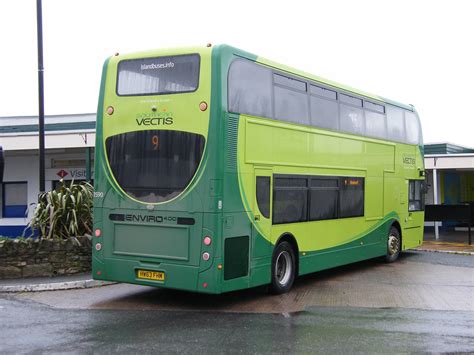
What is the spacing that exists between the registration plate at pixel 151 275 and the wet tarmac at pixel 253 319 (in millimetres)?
→ 484

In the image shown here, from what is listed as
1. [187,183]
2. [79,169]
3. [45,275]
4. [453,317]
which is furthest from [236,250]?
[79,169]

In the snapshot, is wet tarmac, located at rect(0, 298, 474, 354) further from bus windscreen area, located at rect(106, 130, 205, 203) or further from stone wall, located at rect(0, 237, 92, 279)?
stone wall, located at rect(0, 237, 92, 279)

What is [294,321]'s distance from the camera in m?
8.49

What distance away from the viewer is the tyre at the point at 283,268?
1045cm

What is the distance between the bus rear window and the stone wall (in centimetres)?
378

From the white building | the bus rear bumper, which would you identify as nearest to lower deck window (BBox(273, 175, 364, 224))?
the bus rear bumper

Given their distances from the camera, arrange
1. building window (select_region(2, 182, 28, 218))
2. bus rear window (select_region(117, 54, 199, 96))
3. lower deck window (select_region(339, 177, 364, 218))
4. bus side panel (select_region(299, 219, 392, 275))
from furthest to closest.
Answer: building window (select_region(2, 182, 28, 218)) → lower deck window (select_region(339, 177, 364, 218)) → bus side panel (select_region(299, 219, 392, 275)) → bus rear window (select_region(117, 54, 199, 96))

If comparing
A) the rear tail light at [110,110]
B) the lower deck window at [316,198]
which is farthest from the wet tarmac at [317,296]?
the rear tail light at [110,110]

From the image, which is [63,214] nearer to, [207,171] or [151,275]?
[151,275]

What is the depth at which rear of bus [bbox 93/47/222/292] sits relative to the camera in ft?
29.7

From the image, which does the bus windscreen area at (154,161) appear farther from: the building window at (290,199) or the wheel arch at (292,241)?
the wheel arch at (292,241)

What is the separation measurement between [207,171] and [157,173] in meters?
0.89

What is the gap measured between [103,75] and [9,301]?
4055 millimetres

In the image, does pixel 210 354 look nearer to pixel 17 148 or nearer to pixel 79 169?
pixel 17 148
